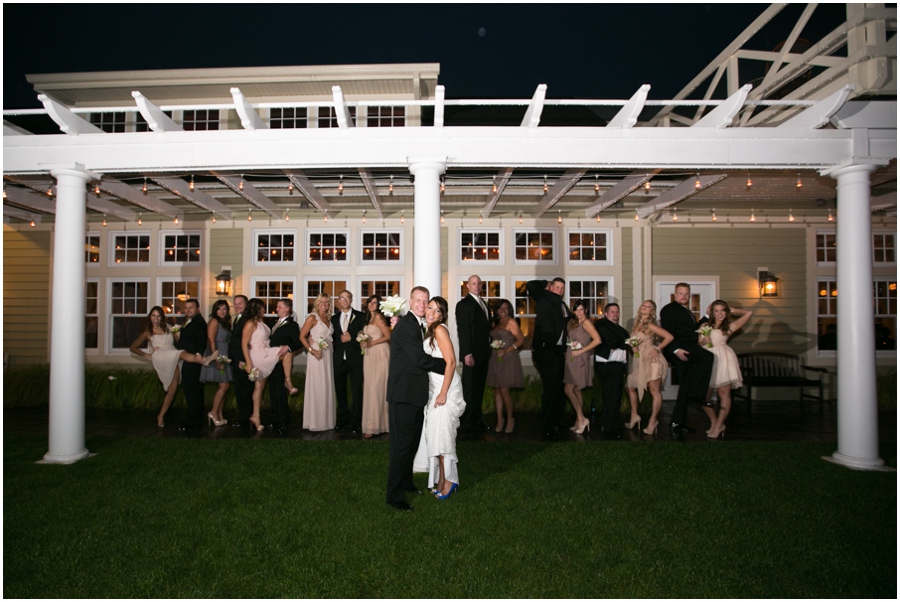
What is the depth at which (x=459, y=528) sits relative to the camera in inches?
163

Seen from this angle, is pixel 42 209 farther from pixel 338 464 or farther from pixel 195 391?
pixel 338 464

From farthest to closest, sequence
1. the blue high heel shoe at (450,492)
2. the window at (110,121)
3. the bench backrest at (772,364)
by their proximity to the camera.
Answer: the bench backrest at (772,364)
the window at (110,121)
the blue high heel shoe at (450,492)

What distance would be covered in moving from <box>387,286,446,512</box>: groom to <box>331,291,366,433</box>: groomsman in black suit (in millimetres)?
2988

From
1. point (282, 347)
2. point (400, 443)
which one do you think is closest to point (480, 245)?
point (282, 347)

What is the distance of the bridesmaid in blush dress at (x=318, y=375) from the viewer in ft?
24.8

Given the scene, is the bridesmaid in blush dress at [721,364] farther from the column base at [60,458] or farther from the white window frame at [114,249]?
the white window frame at [114,249]

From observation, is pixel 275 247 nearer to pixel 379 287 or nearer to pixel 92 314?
pixel 379 287

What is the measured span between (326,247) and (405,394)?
767cm

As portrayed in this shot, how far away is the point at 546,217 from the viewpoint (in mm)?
11414

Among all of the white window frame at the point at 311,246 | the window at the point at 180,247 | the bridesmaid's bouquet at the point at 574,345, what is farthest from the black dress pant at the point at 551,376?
the window at the point at 180,247

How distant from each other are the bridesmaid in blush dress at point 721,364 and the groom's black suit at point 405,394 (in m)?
4.64

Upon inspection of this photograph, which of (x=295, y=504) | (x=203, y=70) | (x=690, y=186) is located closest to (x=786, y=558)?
(x=295, y=504)

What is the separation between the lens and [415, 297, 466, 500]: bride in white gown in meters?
4.63

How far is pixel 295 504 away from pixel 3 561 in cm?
197
